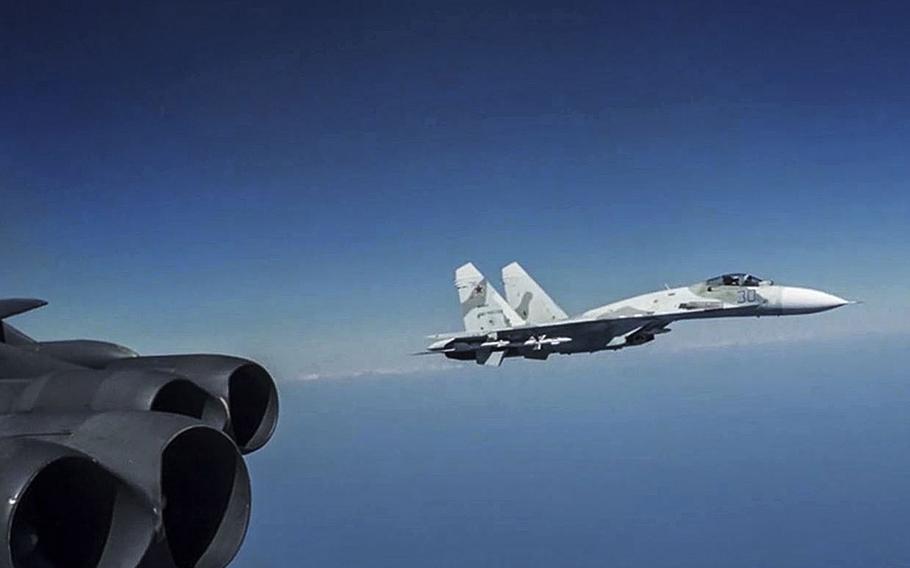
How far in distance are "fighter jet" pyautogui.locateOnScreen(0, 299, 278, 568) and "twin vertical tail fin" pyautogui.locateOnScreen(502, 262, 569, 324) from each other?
1972 centimetres

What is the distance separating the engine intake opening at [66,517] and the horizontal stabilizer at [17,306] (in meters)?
3.54

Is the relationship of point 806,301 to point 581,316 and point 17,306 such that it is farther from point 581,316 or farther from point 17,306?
point 17,306

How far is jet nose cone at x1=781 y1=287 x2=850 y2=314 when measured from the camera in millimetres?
21750

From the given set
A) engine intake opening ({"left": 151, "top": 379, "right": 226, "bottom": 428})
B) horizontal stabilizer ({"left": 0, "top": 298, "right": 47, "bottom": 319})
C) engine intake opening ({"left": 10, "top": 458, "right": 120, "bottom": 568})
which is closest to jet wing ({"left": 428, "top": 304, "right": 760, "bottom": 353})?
horizontal stabilizer ({"left": 0, "top": 298, "right": 47, "bottom": 319})

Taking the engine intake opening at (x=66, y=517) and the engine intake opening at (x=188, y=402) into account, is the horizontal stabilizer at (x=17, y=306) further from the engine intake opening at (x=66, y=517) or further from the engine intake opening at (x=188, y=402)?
the engine intake opening at (x=66, y=517)

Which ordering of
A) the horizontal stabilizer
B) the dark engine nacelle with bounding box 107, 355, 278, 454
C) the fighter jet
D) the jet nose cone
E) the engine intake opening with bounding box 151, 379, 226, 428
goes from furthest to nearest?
the jet nose cone → the horizontal stabilizer → the dark engine nacelle with bounding box 107, 355, 278, 454 → the engine intake opening with bounding box 151, 379, 226, 428 → the fighter jet

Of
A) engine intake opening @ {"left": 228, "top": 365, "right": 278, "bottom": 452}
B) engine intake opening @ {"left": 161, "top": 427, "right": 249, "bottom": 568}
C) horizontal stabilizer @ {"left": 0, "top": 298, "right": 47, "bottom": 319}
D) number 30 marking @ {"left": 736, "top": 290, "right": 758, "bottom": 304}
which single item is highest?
number 30 marking @ {"left": 736, "top": 290, "right": 758, "bottom": 304}

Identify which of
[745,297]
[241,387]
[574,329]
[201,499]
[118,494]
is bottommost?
[201,499]

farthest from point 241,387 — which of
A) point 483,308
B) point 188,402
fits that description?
point 483,308

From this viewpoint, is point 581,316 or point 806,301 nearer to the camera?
A: point 806,301

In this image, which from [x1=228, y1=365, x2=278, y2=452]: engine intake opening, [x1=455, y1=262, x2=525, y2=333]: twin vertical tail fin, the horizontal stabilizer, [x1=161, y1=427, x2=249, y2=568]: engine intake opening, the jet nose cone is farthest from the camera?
[x1=455, y1=262, x2=525, y2=333]: twin vertical tail fin

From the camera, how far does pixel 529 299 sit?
2581 cm

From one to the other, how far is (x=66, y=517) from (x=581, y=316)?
2126 centimetres

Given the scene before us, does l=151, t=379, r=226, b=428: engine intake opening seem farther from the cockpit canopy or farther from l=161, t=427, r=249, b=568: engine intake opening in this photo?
the cockpit canopy
